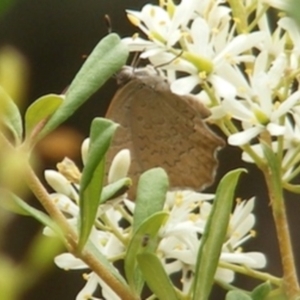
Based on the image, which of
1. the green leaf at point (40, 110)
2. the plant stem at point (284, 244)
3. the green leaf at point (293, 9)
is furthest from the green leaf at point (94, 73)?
the green leaf at point (293, 9)

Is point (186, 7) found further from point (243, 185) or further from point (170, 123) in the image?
point (243, 185)

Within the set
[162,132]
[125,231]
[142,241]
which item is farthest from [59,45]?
[142,241]

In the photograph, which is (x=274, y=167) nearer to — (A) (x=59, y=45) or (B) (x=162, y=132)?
(B) (x=162, y=132)

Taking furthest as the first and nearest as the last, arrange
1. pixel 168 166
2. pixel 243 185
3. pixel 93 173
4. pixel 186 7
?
pixel 243 185 → pixel 168 166 → pixel 186 7 → pixel 93 173

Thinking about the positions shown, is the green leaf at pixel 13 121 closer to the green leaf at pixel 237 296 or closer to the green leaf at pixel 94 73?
the green leaf at pixel 94 73

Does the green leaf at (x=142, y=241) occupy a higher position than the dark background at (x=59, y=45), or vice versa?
the green leaf at (x=142, y=241)

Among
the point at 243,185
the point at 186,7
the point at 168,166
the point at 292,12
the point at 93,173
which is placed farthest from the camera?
the point at 243,185

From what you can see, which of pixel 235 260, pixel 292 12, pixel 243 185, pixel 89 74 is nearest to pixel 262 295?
pixel 235 260
